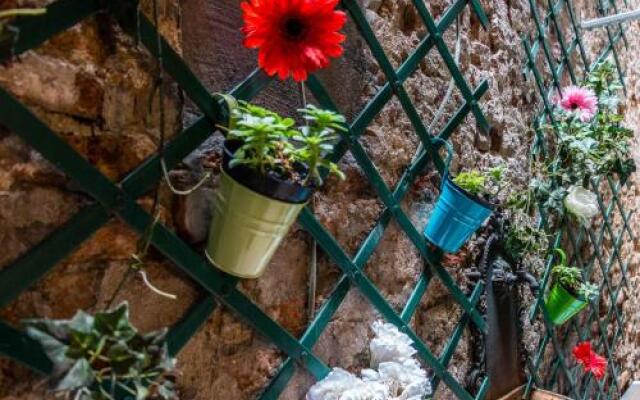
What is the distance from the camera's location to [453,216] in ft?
4.26

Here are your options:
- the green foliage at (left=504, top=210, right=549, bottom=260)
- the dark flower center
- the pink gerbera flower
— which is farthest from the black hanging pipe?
the dark flower center

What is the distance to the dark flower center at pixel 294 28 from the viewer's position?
0.82m

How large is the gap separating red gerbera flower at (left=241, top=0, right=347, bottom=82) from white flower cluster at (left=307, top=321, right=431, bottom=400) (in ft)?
1.86

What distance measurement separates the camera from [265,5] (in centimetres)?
81

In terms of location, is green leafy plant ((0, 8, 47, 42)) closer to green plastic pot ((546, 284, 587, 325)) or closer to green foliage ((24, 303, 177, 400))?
green foliage ((24, 303, 177, 400))

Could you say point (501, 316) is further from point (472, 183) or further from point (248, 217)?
point (248, 217)

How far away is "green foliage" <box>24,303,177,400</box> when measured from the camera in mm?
607

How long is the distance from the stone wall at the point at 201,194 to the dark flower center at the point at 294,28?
0.18 metres

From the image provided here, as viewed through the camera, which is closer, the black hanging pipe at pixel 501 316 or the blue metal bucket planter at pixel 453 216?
the blue metal bucket planter at pixel 453 216

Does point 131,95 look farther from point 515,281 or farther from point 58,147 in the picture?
point 515,281

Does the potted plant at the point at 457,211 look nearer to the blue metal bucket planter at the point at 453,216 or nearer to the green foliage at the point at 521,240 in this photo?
the blue metal bucket planter at the point at 453,216

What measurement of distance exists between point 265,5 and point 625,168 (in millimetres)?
1683

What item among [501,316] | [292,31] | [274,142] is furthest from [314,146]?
[501,316]

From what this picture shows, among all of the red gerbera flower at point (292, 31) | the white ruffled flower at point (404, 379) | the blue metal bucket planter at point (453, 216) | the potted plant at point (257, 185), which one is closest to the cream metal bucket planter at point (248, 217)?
the potted plant at point (257, 185)
